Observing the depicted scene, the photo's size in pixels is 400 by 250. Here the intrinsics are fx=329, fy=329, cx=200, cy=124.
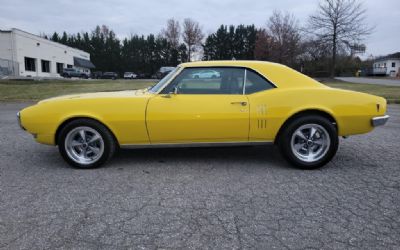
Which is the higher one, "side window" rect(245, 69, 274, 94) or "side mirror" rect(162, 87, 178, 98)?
Answer: "side window" rect(245, 69, 274, 94)

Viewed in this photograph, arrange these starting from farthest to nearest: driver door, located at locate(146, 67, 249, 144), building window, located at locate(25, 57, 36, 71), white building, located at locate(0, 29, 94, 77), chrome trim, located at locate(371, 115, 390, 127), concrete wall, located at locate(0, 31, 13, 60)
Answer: building window, located at locate(25, 57, 36, 71) → white building, located at locate(0, 29, 94, 77) → concrete wall, located at locate(0, 31, 13, 60) → chrome trim, located at locate(371, 115, 390, 127) → driver door, located at locate(146, 67, 249, 144)

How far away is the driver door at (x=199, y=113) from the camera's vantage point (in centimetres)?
423

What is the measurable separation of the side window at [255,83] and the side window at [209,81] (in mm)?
80

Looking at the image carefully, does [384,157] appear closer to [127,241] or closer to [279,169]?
[279,169]

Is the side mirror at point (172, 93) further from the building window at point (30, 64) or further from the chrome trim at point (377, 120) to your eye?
the building window at point (30, 64)

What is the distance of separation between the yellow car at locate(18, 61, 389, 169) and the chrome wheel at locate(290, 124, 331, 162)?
0.5 inches

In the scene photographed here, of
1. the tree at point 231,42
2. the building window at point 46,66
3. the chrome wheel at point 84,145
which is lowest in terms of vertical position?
the chrome wheel at point 84,145

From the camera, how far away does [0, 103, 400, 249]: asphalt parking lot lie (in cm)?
261

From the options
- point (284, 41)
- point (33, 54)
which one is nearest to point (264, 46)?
point (284, 41)

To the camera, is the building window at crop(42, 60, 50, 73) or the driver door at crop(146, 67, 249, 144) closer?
the driver door at crop(146, 67, 249, 144)

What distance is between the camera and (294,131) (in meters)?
4.27

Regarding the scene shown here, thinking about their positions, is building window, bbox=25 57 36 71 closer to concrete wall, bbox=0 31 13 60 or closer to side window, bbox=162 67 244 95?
concrete wall, bbox=0 31 13 60

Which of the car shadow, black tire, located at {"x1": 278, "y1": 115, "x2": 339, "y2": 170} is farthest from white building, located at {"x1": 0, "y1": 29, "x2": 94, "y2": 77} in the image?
black tire, located at {"x1": 278, "y1": 115, "x2": 339, "y2": 170}

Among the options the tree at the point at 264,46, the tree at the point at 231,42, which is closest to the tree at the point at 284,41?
the tree at the point at 264,46
